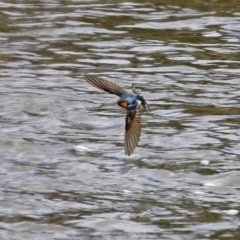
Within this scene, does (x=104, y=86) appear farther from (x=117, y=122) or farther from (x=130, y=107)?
(x=117, y=122)

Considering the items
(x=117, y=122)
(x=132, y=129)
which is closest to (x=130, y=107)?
(x=132, y=129)

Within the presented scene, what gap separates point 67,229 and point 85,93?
10.7ft

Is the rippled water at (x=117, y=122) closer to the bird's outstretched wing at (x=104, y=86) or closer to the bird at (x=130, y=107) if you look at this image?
the bird at (x=130, y=107)

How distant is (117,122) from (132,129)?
6.78 feet

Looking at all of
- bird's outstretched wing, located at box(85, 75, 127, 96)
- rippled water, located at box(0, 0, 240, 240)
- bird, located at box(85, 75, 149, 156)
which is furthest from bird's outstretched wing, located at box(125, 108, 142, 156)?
rippled water, located at box(0, 0, 240, 240)

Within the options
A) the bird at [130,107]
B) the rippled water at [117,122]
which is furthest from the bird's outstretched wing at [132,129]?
the rippled water at [117,122]

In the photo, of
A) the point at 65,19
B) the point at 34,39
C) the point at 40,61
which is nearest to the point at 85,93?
the point at 40,61

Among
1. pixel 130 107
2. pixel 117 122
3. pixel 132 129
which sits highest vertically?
pixel 130 107

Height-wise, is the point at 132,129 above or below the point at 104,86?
below

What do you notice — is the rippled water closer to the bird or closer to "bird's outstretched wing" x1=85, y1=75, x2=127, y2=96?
the bird

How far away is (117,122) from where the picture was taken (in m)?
8.30

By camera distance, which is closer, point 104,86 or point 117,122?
point 104,86

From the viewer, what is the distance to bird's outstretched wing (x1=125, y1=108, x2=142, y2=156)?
244 inches

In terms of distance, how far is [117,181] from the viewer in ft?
22.6
